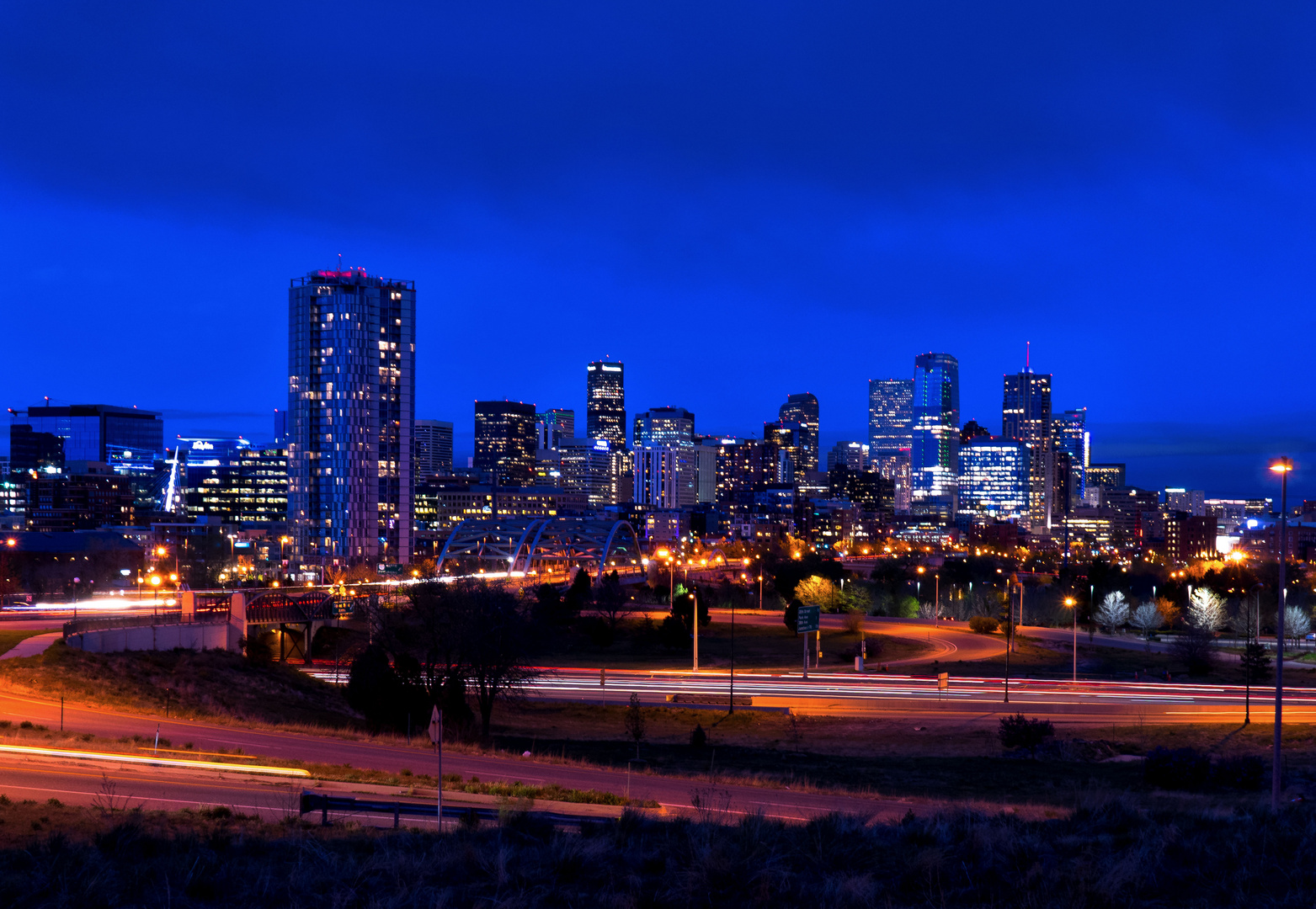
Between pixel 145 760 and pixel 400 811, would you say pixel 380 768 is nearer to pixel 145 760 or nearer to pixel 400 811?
pixel 145 760

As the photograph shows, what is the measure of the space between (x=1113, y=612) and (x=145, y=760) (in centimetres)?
7479

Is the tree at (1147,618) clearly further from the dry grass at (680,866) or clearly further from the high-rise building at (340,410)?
the high-rise building at (340,410)

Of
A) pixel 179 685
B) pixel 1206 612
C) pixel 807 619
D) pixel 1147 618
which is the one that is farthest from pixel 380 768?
pixel 1206 612

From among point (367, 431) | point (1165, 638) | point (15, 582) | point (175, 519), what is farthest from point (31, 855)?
point (175, 519)

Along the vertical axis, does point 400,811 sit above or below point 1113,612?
above

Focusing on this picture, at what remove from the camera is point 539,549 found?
468 feet

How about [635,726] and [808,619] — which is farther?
[808,619]

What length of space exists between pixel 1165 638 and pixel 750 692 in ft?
147

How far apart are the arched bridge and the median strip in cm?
10422

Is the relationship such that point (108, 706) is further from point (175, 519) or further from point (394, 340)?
point (175, 519)

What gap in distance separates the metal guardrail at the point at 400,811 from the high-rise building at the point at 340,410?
135 m

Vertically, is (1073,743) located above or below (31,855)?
below

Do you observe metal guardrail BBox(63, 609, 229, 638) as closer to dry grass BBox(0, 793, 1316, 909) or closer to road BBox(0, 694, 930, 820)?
road BBox(0, 694, 930, 820)

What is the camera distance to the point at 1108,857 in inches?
505
